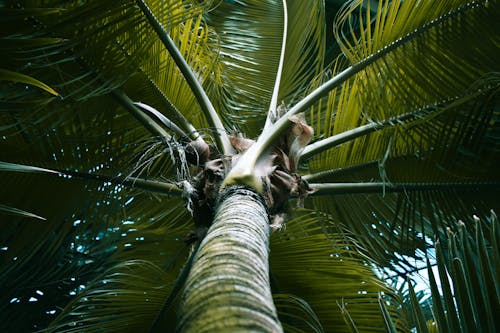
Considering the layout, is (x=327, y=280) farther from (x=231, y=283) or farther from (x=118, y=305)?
(x=231, y=283)

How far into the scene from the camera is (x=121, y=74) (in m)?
2.33

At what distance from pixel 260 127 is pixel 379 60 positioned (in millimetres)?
1177

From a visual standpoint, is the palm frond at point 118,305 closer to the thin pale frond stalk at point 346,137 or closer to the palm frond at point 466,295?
the thin pale frond stalk at point 346,137

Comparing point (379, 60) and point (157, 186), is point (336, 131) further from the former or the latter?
point (157, 186)

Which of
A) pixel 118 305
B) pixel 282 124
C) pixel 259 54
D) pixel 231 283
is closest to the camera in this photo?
pixel 231 283

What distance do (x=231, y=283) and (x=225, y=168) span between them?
105 centimetres

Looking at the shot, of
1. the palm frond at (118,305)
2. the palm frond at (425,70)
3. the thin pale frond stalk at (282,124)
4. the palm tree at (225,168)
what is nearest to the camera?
the thin pale frond stalk at (282,124)

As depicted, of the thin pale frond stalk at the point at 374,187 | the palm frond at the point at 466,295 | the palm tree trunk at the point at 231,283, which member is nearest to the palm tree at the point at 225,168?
the thin pale frond stalk at the point at 374,187

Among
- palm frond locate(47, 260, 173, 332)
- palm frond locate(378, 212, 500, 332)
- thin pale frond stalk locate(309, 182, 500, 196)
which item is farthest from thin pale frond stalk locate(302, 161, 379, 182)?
palm frond locate(378, 212, 500, 332)

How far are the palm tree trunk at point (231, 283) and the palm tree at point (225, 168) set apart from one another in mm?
323

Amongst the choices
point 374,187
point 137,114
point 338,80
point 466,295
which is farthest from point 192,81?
point 466,295

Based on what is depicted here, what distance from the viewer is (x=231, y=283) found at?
1.14 meters

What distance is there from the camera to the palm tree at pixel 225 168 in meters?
2.19

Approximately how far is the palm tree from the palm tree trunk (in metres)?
0.32
